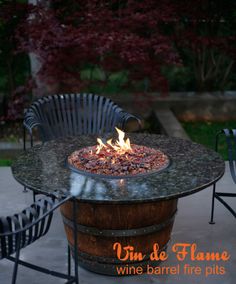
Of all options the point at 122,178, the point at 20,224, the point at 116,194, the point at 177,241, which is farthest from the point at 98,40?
the point at 20,224

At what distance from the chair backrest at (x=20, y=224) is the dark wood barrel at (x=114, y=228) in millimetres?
453

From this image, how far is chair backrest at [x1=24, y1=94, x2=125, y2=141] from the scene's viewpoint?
451cm

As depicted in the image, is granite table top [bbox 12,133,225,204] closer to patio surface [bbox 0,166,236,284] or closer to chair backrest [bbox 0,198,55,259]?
chair backrest [bbox 0,198,55,259]

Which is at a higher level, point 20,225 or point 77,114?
point 77,114

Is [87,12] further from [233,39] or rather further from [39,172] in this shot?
[39,172]

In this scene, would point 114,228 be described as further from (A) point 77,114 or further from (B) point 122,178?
(A) point 77,114

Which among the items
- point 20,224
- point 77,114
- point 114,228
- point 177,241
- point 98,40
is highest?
point 98,40

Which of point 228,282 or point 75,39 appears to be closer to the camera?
point 228,282

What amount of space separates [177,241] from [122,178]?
3.21ft

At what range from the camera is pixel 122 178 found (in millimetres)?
2922

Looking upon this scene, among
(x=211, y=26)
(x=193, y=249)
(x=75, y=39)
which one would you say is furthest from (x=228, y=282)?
(x=211, y=26)

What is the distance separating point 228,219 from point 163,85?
2.39 meters

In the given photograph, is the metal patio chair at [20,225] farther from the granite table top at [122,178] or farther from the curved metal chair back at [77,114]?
the curved metal chair back at [77,114]

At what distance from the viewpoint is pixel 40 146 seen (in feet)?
11.8
